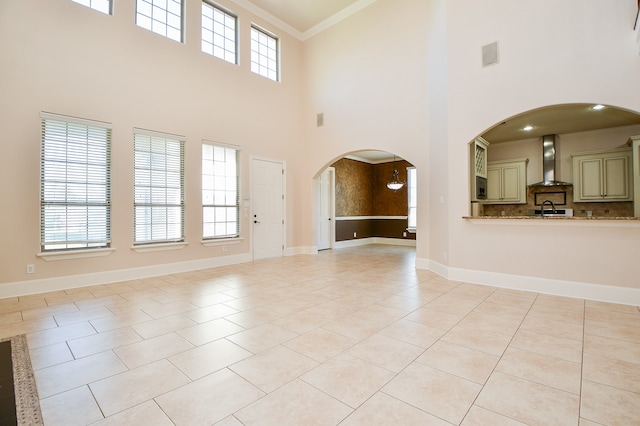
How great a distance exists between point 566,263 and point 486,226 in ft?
3.55

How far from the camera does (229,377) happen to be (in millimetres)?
2078

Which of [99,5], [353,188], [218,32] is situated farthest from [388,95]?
[99,5]

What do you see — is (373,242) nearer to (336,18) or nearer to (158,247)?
(336,18)

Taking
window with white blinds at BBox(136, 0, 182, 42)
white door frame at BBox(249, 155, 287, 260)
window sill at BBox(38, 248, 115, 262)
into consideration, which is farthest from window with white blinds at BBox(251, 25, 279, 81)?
window sill at BBox(38, 248, 115, 262)

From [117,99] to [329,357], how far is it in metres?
5.30

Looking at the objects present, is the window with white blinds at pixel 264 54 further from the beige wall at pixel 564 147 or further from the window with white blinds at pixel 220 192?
the beige wall at pixel 564 147

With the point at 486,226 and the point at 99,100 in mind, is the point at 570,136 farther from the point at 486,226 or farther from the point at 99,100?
the point at 99,100

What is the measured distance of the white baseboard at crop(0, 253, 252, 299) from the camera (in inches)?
162

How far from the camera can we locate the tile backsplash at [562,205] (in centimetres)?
653

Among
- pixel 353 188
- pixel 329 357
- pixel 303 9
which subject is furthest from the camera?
pixel 353 188

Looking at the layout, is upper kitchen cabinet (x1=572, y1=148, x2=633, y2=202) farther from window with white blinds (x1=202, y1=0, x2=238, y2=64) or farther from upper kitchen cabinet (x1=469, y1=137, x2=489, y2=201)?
window with white blinds (x1=202, y1=0, x2=238, y2=64)

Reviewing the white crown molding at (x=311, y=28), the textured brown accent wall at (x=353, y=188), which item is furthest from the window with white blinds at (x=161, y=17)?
the textured brown accent wall at (x=353, y=188)

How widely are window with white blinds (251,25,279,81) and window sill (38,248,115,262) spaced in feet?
16.7

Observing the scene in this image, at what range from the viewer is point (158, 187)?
546 centimetres
